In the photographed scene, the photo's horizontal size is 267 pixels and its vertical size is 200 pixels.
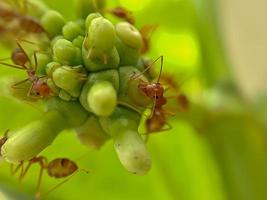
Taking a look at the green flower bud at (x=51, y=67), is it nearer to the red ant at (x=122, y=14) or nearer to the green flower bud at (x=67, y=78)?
the green flower bud at (x=67, y=78)

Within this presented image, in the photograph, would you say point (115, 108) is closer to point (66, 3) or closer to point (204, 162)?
point (66, 3)

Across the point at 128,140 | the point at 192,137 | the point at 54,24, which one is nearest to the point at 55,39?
the point at 54,24

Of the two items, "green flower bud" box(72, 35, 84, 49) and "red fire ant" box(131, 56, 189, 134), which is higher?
"green flower bud" box(72, 35, 84, 49)

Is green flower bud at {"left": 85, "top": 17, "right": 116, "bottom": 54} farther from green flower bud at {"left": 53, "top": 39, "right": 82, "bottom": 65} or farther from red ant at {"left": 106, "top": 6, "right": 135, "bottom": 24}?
red ant at {"left": 106, "top": 6, "right": 135, "bottom": 24}

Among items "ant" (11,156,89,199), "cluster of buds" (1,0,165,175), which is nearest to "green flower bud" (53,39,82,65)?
"cluster of buds" (1,0,165,175)

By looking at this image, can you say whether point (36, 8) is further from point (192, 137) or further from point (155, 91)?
point (192, 137)

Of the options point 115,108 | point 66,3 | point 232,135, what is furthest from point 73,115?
point 232,135
